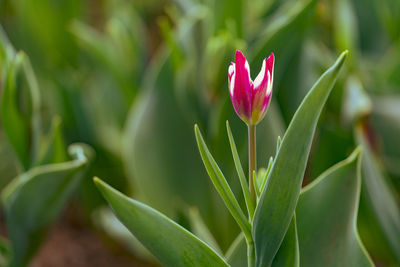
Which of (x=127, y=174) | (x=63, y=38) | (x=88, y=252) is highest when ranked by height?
(x=63, y=38)

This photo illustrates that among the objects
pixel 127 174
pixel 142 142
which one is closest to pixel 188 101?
pixel 142 142

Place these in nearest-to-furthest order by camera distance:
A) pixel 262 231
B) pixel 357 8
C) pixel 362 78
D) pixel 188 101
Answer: pixel 262 231 → pixel 188 101 → pixel 362 78 → pixel 357 8

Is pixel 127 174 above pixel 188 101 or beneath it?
beneath

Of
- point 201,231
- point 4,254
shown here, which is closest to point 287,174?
point 201,231

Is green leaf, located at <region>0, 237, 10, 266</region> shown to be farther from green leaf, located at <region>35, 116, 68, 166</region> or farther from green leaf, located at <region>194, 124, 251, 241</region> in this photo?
green leaf, located at <region>194, 124, 251, 241</region>

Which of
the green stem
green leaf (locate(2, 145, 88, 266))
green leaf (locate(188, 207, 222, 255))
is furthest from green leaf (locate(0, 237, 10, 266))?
the green stem

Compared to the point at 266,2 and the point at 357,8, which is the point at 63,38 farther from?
the point at 357,8

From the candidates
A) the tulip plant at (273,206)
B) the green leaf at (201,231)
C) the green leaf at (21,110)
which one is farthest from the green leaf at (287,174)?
the green leaf at (21,110)

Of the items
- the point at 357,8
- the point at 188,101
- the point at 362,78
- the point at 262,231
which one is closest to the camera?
the point at 262,231
